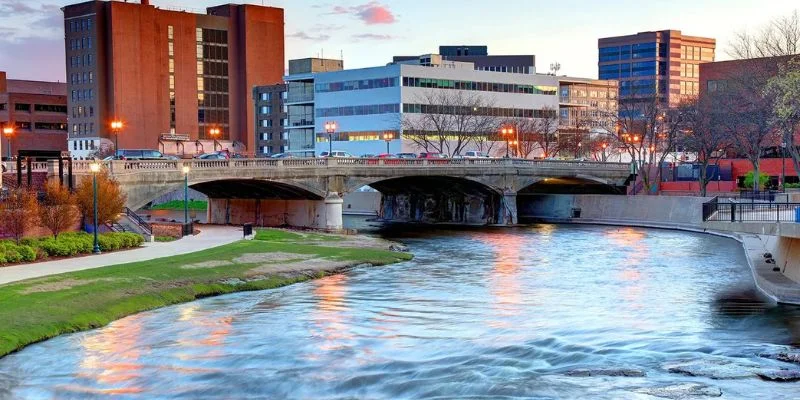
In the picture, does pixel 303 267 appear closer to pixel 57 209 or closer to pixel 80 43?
pixel 57 209

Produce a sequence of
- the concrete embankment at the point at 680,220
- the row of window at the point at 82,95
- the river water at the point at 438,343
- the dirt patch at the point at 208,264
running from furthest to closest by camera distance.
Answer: the row of window at the point at 82,95 → the dirt patch at the point at 208,264 → the concrete embankment at the point at 680,220 → the river water at the point at 438,343

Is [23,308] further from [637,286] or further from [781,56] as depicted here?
[781,56]

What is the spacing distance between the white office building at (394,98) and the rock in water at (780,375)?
125m

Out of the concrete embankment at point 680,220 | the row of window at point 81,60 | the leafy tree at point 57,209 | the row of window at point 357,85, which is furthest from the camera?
the row of window at point 81,60

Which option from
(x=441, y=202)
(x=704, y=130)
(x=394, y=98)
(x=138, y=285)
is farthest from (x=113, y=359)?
(x=394, y=98)

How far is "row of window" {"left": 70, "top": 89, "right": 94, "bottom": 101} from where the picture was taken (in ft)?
618

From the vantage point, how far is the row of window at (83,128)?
7466 inches

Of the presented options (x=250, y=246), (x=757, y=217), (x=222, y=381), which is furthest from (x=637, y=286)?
(x=222, y=381)

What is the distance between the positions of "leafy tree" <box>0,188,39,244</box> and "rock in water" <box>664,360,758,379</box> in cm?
3445

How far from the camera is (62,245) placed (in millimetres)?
51156

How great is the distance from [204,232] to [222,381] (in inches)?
1756

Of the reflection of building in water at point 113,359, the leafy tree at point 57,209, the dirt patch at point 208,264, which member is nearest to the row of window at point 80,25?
the leafy tree at point 57,209

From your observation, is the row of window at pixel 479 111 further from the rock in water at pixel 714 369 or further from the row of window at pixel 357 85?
the rock in water at pixel 714 369

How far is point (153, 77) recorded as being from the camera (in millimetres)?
190750
